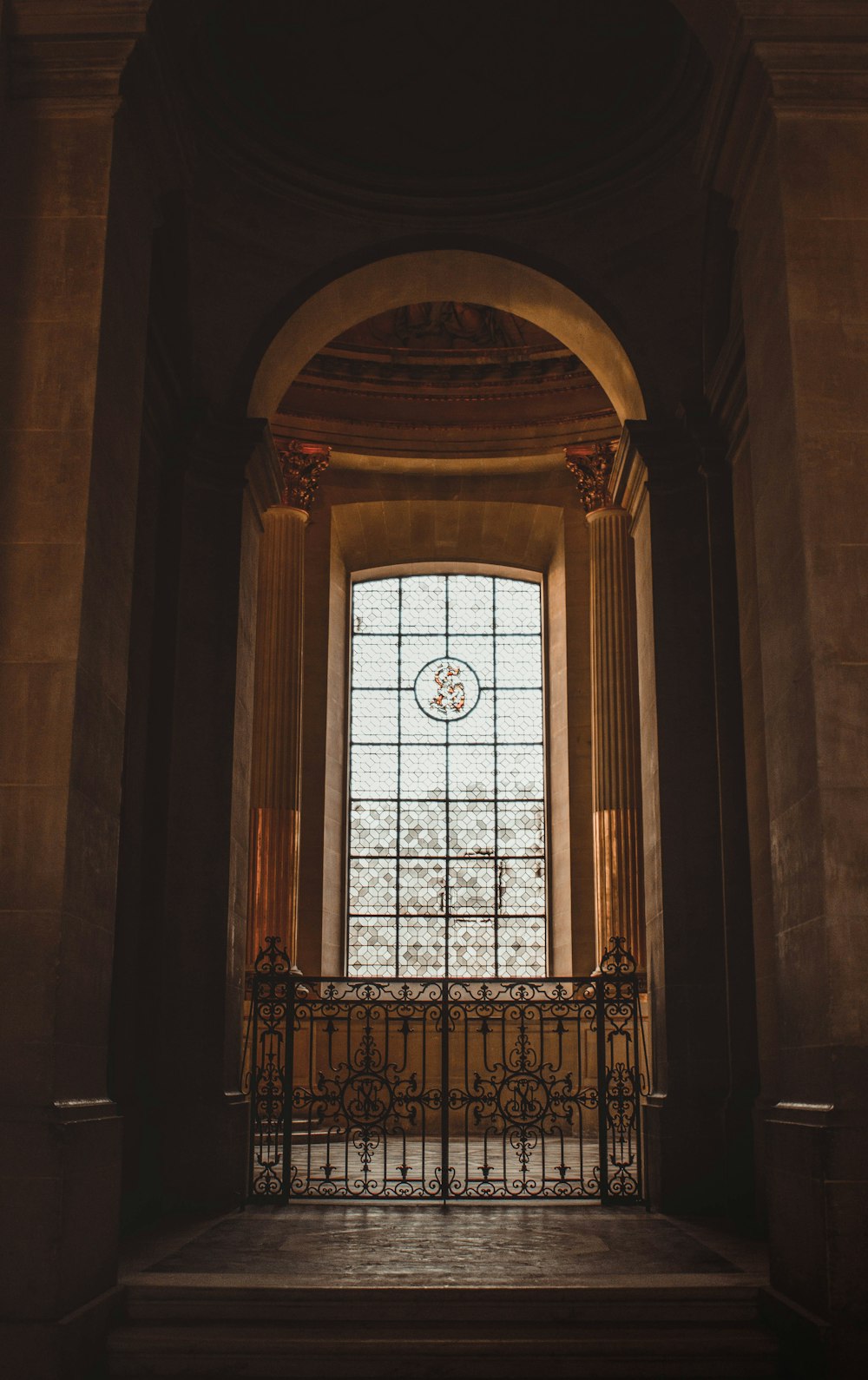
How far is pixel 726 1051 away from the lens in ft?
31.7

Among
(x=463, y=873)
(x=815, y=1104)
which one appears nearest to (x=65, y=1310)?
Answer: (x=815, y=1104)

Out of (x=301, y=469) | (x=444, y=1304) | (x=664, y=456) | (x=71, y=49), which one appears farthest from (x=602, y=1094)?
(x=301, y=469)

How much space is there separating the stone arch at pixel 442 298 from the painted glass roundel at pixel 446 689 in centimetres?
862

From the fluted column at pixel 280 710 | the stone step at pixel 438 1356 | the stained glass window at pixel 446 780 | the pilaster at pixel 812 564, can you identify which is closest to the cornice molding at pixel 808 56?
the pilaster at pixel 812 564

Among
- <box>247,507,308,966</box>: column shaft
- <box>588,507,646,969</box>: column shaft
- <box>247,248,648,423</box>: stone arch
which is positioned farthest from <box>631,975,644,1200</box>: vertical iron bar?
<box>247,507,308,966</box>: column shaft

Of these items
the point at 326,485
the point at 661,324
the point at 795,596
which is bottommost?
the point at 795,596

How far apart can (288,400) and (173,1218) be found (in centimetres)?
1189

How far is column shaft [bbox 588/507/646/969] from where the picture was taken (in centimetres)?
1638

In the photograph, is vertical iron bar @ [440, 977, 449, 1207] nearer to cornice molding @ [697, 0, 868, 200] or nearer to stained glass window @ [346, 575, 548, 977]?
cornice molding @ [697, 0, 868, 200]

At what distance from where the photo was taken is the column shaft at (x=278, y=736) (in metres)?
16.5

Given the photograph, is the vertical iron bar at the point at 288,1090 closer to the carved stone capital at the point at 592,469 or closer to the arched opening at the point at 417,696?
the arched opening at the point at 417,696

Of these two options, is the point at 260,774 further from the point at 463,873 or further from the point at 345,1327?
the point at 345,1327

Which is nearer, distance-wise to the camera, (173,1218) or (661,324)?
(173,1218)

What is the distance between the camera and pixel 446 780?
20.1m
